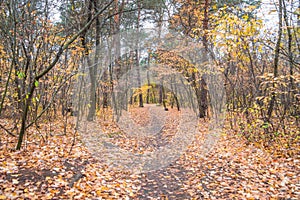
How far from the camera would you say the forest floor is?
3.96 meters

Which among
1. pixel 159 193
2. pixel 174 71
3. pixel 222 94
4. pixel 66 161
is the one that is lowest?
pixel 159 193

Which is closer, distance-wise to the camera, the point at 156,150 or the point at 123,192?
the point at 123,192

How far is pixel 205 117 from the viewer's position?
13.0m

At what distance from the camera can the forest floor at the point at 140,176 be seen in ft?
13.0

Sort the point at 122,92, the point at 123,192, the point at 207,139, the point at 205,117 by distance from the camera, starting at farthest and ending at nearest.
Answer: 1. the point at 122,92
2. the point at 205,117
3. the point at 207,139
4. the point at 123,192

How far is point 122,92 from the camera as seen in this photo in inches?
586

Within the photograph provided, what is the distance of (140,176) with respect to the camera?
5.25 meters

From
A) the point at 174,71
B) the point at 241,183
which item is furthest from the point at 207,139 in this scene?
the point at 174,71

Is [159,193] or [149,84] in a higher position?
[149,84]

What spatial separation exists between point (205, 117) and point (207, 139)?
469 centimetres

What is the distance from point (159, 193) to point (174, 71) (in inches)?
396

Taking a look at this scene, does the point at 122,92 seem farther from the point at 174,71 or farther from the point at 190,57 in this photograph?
the point at 190,57

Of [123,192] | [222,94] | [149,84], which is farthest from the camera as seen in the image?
[149,84]

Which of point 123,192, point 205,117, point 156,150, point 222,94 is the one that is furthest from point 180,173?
point 205,117
